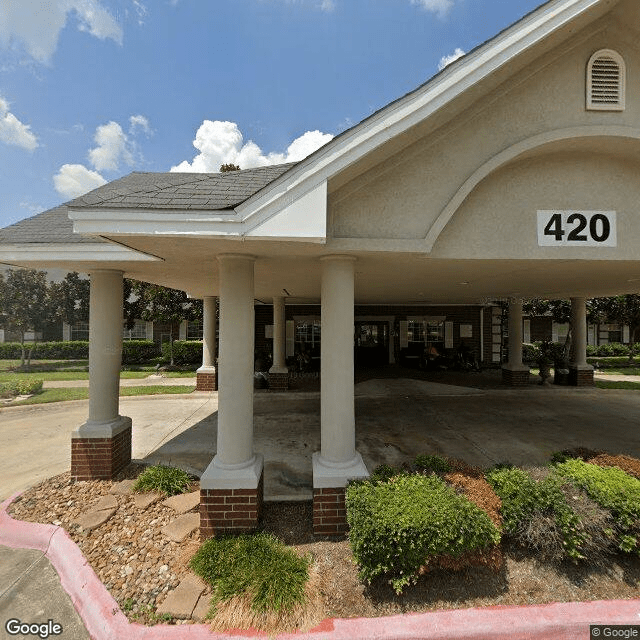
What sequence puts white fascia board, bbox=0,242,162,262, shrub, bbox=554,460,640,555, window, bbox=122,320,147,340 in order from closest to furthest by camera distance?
shrub, bbox=554,460,640,555 < white fascia board, bbox=0,242,162,262 < window, bbox=122,320,147,340

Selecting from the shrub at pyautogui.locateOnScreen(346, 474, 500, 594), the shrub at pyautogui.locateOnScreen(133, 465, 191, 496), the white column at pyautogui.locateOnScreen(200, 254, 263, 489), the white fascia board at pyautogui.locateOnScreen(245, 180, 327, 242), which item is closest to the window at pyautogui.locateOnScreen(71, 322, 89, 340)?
the shrub at pyautogui.locateOnScreen(133, 465, 191, 496)

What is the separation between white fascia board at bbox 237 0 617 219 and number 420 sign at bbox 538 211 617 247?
1.99 metres

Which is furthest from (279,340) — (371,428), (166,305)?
(166,305)

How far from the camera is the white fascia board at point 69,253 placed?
5273 mm

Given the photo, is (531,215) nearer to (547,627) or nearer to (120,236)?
(547,627)

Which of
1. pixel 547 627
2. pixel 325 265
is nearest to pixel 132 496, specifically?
pixel 325 265

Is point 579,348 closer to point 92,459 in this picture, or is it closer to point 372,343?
point 372,343

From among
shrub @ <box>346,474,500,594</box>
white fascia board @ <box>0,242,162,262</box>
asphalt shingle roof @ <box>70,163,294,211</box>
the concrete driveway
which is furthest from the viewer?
the concrete driveway

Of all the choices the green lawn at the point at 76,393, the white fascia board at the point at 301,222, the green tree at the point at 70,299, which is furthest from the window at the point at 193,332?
the white fascia board at the point at 301,222

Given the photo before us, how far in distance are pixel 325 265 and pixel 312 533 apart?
347 cm

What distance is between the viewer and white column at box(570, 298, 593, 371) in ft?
44.4

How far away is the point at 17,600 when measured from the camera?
3.64 metres

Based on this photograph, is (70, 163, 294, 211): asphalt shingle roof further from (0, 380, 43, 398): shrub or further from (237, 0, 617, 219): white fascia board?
(0, 380, 43, 398): shrub

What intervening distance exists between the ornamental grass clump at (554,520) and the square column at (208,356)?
11132mm
